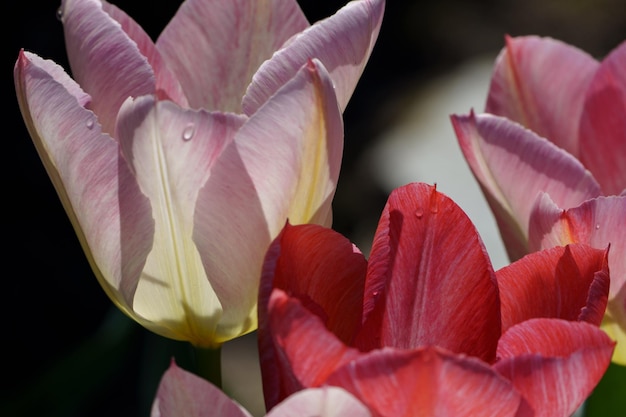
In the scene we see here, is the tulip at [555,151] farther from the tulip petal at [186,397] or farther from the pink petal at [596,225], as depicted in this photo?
the tulip petal at [186,397]

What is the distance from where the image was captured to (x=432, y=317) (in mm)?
383

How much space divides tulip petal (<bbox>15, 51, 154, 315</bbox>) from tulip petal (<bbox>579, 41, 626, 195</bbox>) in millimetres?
270

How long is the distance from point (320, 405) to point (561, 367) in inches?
3.2

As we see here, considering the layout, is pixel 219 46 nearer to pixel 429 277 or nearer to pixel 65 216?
pixel 429 277

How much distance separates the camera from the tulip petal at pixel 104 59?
1.42 ft

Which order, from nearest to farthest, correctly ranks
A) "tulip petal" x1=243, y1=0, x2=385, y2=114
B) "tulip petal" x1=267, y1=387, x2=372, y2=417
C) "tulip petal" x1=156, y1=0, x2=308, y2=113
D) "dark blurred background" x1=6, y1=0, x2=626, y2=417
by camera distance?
1. "tulip petal" x1=267, y1=387, x2=372, y2=417
2. "tulip petal" x1=243, y1=0, x2=385, y2=114
3. "tulip petal" x1=156, y1=0, x2=308, y2=113
4. "dark blurred background" x1=6, y1=0, x2=626, y2=417

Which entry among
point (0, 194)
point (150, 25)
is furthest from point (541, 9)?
point (0, 194)

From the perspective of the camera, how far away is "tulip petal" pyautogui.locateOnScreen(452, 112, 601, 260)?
48 centimetres

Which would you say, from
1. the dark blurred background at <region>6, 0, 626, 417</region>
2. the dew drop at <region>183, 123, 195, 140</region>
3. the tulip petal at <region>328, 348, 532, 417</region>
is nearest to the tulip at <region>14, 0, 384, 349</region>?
the dew drop at <region>183, 123, 195, 140</region>

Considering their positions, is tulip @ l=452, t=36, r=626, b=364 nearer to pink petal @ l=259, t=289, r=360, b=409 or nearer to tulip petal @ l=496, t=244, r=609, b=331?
tulip petal @ l=496, t=244, r=609, b=331

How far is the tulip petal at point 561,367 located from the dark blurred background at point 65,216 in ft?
1.09

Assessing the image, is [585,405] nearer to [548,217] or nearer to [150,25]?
[548,217]

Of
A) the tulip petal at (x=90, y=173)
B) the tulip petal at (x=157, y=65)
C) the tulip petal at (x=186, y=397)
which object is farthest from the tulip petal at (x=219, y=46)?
the tulip petal at (x=186, y=397)

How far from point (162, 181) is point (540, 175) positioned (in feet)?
0.60
